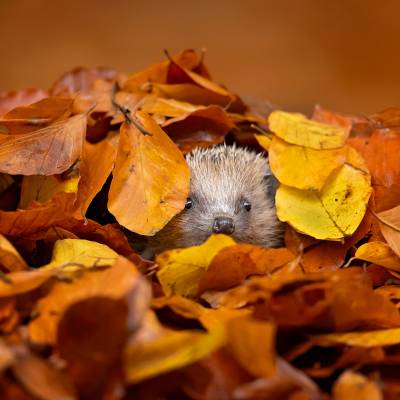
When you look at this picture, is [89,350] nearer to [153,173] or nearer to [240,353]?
[240,353]

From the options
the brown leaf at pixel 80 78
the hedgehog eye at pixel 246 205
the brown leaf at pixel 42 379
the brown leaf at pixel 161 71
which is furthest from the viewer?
the brown leaf at pixel 80 78

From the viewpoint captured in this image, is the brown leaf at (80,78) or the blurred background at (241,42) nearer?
the brown leaf at (80,78)

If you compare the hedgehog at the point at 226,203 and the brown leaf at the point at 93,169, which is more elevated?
the brown leaf at the point at 93,169

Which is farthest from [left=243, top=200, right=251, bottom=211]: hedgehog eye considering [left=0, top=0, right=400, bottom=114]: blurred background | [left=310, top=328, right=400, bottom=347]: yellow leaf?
[left=0, top=0, right=400, bottom=114]: blurred background

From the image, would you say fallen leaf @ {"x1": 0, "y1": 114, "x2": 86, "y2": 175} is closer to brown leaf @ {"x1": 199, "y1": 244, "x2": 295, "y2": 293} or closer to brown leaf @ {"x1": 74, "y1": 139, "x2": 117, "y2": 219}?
brown leaf @ {"x1": 74, "y1": 139, "x2": 117, "y2": 219}

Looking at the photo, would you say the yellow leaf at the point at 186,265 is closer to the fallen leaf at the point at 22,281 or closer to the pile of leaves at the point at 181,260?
the pile of leaves at the point at 181,260

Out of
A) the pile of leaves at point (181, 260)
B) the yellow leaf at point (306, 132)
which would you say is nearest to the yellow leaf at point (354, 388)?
the pile of leaves at point (181, 260)
